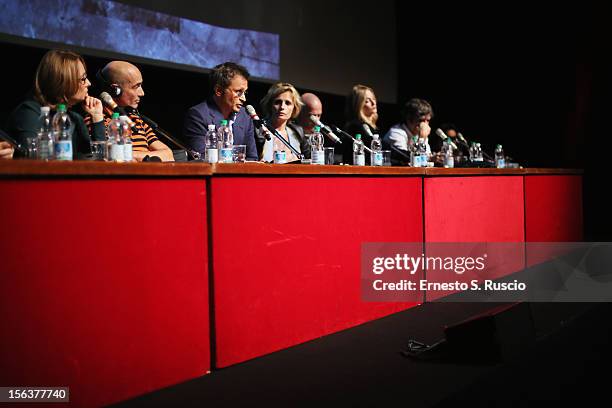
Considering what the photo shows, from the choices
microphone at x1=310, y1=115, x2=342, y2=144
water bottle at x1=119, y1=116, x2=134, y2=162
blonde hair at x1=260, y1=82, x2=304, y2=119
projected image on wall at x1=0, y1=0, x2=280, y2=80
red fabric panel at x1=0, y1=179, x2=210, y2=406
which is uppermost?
projected image on wall at x1=0, y1=0, x2=280, y2=80

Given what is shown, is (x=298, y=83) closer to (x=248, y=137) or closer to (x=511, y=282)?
(x=248, y=137)

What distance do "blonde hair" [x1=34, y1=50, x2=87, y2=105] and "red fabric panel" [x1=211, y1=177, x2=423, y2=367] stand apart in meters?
0.85

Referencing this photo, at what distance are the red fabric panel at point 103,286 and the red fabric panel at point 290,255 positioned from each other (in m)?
0.09

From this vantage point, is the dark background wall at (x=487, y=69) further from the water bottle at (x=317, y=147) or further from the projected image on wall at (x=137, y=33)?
the water bottle at (x=317, y=147)

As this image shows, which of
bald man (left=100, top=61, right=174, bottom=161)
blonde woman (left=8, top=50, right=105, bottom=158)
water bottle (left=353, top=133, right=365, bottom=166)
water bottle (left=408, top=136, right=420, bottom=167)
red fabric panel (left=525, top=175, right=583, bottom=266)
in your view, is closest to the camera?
blonde woman (left=8, top=50, right=105, bottom=158)

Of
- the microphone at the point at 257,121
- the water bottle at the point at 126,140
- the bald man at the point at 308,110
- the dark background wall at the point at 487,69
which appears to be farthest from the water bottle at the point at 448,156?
the water bottle at the point at 126,140

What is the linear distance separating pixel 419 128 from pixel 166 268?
A: 2664 millimetres

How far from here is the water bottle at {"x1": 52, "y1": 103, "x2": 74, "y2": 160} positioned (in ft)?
4.54

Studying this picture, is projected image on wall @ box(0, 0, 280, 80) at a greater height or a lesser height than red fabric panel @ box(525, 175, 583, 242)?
greater

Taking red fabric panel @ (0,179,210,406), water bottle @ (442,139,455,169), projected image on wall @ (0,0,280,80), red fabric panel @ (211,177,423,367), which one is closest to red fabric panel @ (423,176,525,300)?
water bottle @ (442,139,455,169)

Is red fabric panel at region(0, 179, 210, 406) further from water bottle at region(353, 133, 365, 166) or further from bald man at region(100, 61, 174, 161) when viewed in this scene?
water bottle at region(353, 133, 365, 166)

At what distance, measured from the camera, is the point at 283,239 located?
175 cm

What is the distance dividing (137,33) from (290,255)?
2158mm

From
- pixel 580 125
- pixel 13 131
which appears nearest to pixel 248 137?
pixel 13 131
